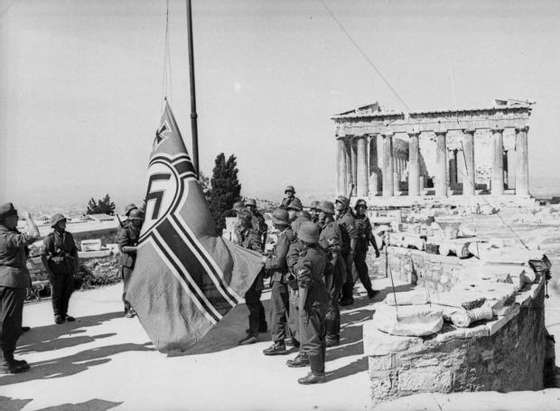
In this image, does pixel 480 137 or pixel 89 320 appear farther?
pixel 480 137

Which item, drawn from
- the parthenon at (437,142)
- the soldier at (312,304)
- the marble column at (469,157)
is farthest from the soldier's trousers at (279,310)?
the marble column at (469,157)

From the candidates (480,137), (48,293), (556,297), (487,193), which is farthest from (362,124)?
(48,293)

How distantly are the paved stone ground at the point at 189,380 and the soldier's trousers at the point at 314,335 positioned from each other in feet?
0.78

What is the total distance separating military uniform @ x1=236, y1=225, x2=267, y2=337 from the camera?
25.2 ft

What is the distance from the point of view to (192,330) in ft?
23.2

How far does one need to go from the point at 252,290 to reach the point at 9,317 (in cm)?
306

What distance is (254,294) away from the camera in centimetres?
768

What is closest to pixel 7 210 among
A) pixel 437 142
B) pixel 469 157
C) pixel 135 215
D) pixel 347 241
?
pixel 135 215

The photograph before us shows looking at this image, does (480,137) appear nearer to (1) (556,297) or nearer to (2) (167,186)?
(1) (556,297)

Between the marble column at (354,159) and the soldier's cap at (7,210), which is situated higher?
the marble column at (354,159)

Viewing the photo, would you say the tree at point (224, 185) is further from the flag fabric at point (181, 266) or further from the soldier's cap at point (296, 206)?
the flag fabric at point (181, 266)

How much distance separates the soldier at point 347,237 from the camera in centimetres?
981

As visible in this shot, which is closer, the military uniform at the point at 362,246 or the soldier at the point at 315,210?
the soldier at the point at 315,210

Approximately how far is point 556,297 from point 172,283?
35.2 ft
